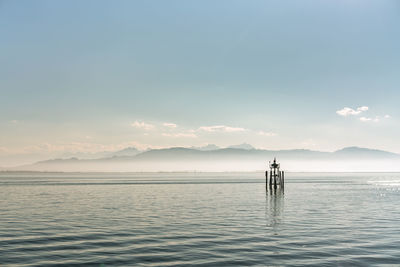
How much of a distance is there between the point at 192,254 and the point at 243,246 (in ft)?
11.5

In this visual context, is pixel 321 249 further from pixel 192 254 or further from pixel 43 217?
pixel 43 217

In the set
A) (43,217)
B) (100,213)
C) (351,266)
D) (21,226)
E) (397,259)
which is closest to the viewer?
(351,266)

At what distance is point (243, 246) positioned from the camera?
Answer: 70.8ft

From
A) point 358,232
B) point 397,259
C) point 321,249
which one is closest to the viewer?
point 397,259

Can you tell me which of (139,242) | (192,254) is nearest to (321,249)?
(192,254)

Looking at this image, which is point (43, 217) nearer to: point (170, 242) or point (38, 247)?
point (38, 247)

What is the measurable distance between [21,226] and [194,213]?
16444 mm

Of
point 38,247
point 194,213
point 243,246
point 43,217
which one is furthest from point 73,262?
point 194,213

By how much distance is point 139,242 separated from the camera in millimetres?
22797

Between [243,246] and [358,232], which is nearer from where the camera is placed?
[243,246]

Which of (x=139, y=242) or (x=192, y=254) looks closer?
(x=192, y=254)

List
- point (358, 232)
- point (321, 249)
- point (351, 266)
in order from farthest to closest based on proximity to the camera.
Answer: point (358, 232) → point (321, 249) → point (351, 266)

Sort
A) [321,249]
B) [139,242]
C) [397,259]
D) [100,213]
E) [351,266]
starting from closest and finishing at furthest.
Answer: [351,266], [397,259], [321,249], [139,242], [100,213]

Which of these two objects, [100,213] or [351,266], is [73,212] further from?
[351,266]
